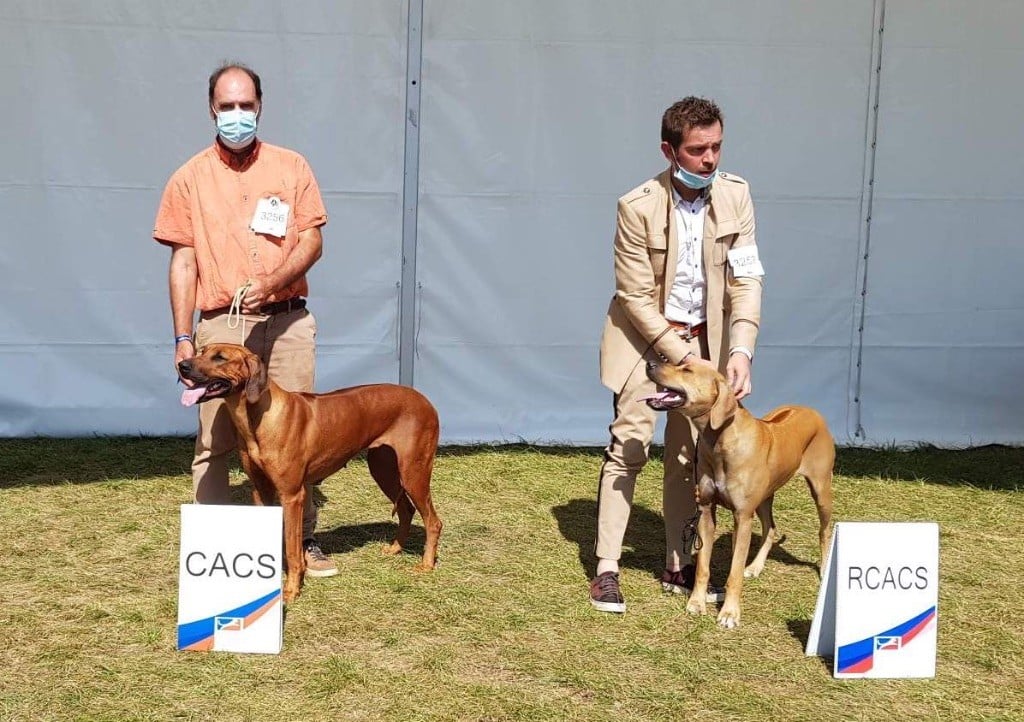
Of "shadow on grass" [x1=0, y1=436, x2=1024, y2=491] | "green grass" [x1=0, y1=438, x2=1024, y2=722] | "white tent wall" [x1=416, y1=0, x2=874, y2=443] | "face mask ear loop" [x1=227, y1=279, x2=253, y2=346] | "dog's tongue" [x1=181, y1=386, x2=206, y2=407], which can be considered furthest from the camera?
"white tent wall" [x1=416, y1=0, x2=874, y2=443]

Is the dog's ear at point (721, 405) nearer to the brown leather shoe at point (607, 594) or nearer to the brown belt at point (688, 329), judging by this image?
the brown belt at point (688, 329)

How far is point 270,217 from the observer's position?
179 inches

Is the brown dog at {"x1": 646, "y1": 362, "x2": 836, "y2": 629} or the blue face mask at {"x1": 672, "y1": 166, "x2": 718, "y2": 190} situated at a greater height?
the blue face mask at {"x1": 672, "y1": 166, "x2": 718, "y2": 190}

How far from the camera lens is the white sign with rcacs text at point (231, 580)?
3965 millimetres

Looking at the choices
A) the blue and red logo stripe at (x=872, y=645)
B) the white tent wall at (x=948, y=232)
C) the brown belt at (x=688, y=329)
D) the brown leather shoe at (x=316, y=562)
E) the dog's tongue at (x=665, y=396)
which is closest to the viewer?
the blue and red logo stripe at (x=872, y=645)

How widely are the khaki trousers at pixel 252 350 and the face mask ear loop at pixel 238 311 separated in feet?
0.04

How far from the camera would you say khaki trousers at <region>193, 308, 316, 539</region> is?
4590 millimetres

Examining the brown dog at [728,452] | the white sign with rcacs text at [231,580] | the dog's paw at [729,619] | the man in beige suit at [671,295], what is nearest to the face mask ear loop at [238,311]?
the white sign with rcacs text at [231,580]

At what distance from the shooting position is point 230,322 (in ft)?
14.9

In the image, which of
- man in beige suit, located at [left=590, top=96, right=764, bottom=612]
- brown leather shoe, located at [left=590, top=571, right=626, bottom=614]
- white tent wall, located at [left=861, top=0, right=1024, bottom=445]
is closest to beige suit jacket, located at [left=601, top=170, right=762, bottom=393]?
man in beige suit, located at [left=590, top=96, right=764, bottom=612]

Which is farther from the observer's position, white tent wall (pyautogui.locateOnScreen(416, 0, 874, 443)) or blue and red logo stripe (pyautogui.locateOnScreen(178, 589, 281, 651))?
white tent wall (pyautogui.locateOnScreen(416, 0, 874, 443))

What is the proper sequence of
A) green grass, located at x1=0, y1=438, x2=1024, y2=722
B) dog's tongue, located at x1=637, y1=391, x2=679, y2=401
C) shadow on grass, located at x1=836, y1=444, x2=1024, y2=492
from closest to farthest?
green grass, located at x1=0, y1=438, x2=1024, y2=722
dog's tongue, located at x1=637, y1=391, x2=679, y2=401
shadow on grass, located at x1=836, y1=444, x2=1024, y2=492

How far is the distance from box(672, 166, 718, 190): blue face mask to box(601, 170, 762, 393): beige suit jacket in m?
0.10

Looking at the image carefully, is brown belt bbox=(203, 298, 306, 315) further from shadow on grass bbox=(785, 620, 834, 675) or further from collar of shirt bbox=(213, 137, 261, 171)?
shadow on grass bbox=(785, 620, 834, 675)
